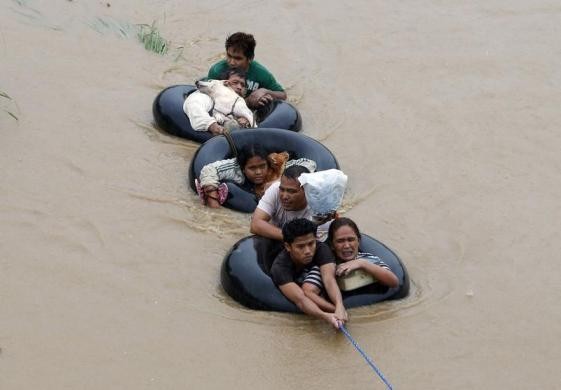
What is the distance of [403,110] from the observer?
9859 mm

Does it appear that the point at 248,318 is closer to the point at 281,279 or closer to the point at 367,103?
the point at 281,279

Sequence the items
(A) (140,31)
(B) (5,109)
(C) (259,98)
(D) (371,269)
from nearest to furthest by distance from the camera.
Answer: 1. (D) (371,269)
2. (B) (5,109)
3. (C) (259,98)
4. (A) (140,31)

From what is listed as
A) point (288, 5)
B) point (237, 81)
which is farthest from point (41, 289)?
point (288, 5)

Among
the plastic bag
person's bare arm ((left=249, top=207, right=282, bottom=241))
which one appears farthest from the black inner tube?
the plastic bag

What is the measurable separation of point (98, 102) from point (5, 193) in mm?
1966

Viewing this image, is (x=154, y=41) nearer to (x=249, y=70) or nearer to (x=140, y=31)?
(x=140, y=31)

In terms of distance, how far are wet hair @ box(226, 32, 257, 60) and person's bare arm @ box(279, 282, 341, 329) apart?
3.21 metres

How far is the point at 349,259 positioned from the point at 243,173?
1626 mm

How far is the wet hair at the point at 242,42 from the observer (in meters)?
8.84

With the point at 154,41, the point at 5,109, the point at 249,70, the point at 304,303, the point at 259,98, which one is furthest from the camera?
the point at 154,41

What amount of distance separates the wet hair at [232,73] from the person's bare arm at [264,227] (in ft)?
7.50

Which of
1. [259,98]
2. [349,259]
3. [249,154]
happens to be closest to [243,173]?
[249,154]

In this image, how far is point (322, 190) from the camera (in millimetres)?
6695

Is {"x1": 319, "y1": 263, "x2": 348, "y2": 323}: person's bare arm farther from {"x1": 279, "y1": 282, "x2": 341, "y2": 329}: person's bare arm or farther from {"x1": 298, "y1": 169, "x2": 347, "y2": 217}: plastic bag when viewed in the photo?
{"x1": 298, "y1": 169, "x2": 347, "y2": 217}: plastic bag
